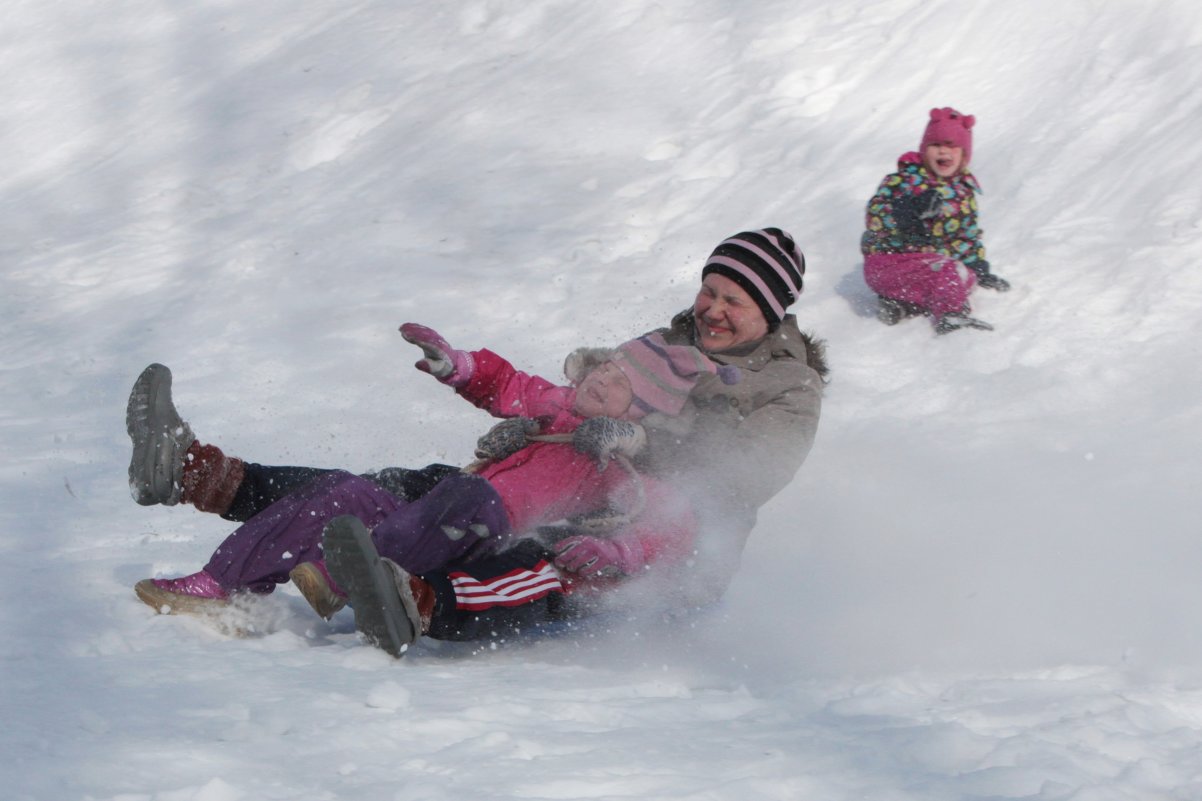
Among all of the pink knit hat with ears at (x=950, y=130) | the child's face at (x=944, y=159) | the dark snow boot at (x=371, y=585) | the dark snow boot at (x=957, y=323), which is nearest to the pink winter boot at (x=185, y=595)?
the dark snow boot at (x=371, y=585)

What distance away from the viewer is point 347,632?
9.76 feet

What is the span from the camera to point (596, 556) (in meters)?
2.88

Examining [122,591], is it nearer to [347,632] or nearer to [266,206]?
[347,632]

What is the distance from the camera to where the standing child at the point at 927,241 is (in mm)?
5258

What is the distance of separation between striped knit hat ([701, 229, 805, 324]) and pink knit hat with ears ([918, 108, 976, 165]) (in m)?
2.28

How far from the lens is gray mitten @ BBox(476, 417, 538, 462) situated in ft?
10.6

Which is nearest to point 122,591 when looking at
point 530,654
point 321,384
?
point 530,654

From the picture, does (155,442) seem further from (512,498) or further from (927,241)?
(927,241)

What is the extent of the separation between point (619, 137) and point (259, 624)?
5148 mm

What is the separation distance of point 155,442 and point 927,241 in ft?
12.1

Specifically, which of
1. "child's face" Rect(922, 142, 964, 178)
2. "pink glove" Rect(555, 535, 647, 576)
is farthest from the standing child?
"pink glove" Rect(555, 535, 647, 576)

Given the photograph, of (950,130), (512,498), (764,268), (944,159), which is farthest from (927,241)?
(512,498)

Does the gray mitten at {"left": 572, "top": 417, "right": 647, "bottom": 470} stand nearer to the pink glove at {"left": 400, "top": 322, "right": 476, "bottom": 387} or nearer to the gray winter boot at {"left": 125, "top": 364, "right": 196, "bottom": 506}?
the pink glove at {"left": 400, "top": 322, "right": 476, "bottom": 387}

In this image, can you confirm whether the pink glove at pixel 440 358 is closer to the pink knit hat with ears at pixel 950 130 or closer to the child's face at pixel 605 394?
the child's face at pixel 605 394
